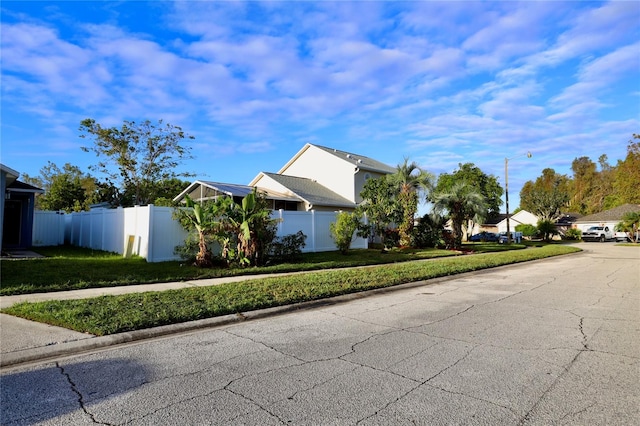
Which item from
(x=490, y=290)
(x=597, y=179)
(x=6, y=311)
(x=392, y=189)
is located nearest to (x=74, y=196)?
(x=392, y=189)

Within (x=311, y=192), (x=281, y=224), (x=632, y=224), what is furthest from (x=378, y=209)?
(x=632, y=224)

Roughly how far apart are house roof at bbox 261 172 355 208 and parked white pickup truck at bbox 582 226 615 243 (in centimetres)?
3793

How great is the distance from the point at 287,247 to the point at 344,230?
3.68 metres

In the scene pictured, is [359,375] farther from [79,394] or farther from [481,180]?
[481,180]

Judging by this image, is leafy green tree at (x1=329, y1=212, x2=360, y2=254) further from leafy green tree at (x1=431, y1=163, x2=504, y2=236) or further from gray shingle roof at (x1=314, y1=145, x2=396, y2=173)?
leafy green tree at (x1=431, y1=163, x2=504, y2=236)

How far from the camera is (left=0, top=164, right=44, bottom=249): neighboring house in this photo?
19578 millimetres

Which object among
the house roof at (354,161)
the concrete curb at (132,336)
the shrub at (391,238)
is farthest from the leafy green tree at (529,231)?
the concrete curb at (132,336)

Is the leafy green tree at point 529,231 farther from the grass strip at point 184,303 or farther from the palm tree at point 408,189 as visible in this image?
the grass strip at point 184,303

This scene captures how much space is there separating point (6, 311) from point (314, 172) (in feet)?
85.7

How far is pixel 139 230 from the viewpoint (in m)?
14.5

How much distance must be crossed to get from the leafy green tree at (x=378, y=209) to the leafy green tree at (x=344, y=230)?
134 centimetres

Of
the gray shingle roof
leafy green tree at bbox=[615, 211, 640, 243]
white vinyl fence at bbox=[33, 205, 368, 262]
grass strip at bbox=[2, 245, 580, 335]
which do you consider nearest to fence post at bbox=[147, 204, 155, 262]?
white vinyl fence at bbox=[33, 205, 368, 262]

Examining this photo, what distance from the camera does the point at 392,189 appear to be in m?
23.4

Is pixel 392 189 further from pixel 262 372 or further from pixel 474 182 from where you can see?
pixel 474 182
